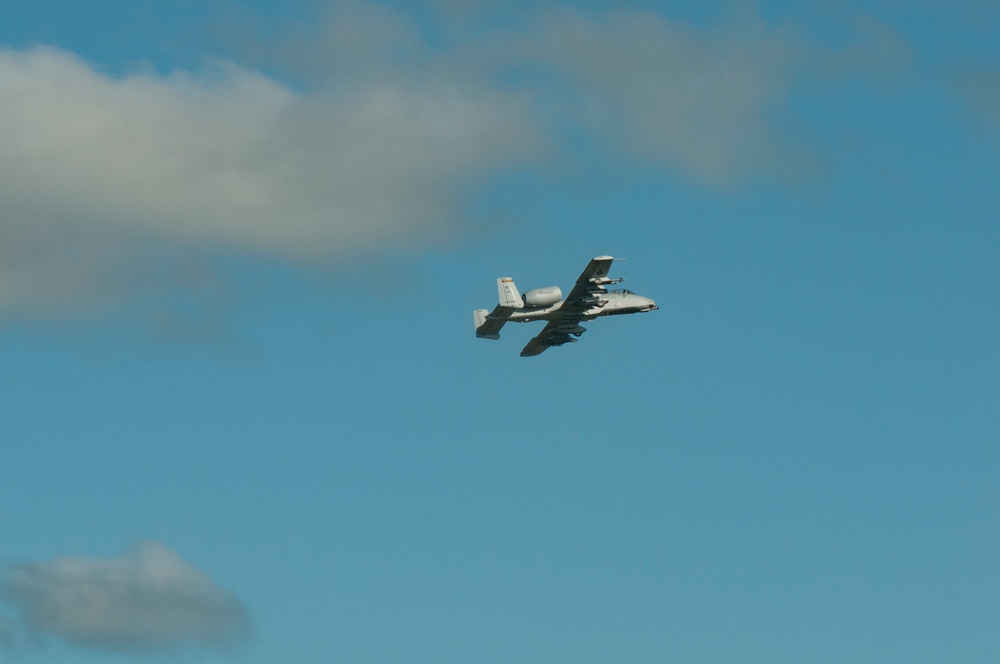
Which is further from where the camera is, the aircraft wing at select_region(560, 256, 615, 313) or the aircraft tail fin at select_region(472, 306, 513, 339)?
the aircraft tail fin at select_region(472, 306, 513, 339)

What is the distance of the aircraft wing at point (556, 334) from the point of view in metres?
134

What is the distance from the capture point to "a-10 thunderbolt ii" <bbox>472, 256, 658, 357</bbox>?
128763mm

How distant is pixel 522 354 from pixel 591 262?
1774cm

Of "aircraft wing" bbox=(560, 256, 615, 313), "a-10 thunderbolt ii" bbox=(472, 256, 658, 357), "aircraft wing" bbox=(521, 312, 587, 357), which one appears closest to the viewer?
"aircraft wing" bbox=(560, 256, 615, 313)

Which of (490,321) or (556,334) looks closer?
(490,321)

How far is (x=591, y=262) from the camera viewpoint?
126 m

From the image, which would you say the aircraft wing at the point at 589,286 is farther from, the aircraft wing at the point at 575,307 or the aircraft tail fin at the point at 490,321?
the aircraft tail fin at the point at 490,321

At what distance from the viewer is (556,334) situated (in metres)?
137

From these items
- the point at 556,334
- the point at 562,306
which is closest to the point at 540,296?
the point at 562,306

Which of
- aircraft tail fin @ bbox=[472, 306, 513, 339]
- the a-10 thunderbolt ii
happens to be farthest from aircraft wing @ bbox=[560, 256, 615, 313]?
aircraft tail fin @ bbox=[472, 306, 513, 339]

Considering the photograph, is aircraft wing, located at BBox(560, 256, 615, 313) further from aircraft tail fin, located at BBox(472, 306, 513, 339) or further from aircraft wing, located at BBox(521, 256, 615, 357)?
aircraft tail fin, located at BBox(472, 306, 513, 339)

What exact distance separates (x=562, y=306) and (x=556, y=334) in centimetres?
538

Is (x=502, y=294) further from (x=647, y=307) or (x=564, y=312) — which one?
(x=647, y=307)

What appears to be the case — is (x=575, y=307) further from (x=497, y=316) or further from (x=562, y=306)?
(x=497, y=316)
